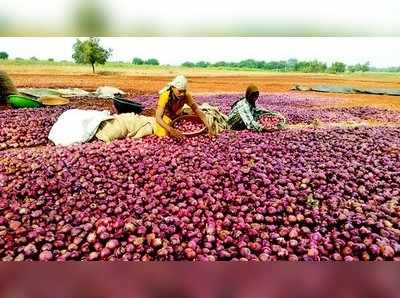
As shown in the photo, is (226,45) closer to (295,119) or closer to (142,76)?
(142,76)

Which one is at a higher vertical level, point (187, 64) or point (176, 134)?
point (187, 64)

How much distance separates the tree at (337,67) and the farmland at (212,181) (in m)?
0.05

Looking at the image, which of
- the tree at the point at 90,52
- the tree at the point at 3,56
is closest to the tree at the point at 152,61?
the tree at the point at 90,52

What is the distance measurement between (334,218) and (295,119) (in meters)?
0.92

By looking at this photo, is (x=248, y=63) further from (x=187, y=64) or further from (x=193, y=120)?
(x=193, y=120)

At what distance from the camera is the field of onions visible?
248 cm

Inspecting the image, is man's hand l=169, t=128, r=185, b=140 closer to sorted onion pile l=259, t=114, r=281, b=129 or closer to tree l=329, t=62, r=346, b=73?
sorted onion pile l=259, t=114, r=281, b=129

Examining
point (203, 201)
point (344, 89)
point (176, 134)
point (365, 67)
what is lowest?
point (203, 201)

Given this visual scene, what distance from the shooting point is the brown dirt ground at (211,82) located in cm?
300

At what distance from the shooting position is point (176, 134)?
123 inches

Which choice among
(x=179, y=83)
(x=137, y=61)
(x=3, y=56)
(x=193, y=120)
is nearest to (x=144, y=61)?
(x=137, y=61)

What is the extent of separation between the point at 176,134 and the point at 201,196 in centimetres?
59
